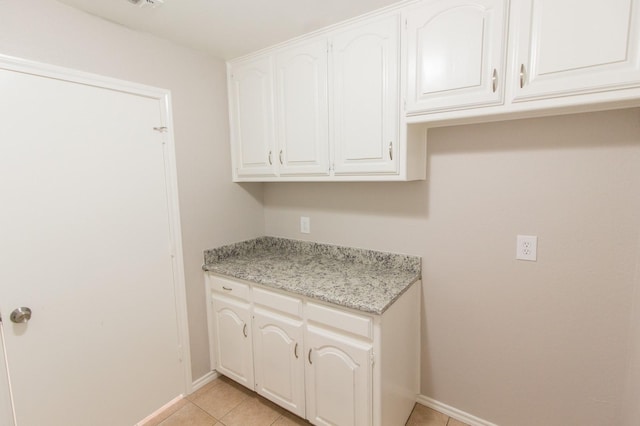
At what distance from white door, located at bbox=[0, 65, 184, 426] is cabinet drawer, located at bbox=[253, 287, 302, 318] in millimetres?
604

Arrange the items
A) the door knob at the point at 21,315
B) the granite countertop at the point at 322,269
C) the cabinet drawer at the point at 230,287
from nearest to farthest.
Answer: the door knob at the point at 21,315, the granite countertop at the point at 322,269, the cabinet drawer at the point at 230,287

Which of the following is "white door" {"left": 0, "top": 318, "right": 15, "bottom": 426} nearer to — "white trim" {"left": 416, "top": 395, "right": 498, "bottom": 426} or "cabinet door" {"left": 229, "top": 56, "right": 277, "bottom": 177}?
"cabinet door" {"left": 229, "top": 56, "right": 277, "bottom": 177}

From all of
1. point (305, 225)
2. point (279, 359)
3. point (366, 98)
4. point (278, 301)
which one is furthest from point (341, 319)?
point (366, 98)

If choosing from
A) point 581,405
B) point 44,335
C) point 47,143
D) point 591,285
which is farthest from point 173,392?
point 591,285

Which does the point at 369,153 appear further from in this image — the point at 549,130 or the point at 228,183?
the point at 228,183

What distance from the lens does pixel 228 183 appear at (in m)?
2.27

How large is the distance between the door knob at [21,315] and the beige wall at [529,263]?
6.12 ft

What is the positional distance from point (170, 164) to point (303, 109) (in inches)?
35.8

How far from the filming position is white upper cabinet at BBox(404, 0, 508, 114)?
50.5 inches

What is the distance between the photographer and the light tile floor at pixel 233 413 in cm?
182

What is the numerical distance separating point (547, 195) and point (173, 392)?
2.51 meters

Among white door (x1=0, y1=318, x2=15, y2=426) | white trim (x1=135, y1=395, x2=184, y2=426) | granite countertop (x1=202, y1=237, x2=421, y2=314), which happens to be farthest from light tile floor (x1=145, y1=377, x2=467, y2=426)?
granite countertop (x1=202, y1=237, x2=421, y2=314)

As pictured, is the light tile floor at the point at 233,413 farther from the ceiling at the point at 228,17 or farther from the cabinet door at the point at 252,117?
the ceiling at the point at 228,17

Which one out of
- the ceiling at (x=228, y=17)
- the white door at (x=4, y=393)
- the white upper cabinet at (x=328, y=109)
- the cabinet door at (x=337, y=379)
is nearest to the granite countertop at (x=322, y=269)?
the cabinet door at (x=337, y=379)
